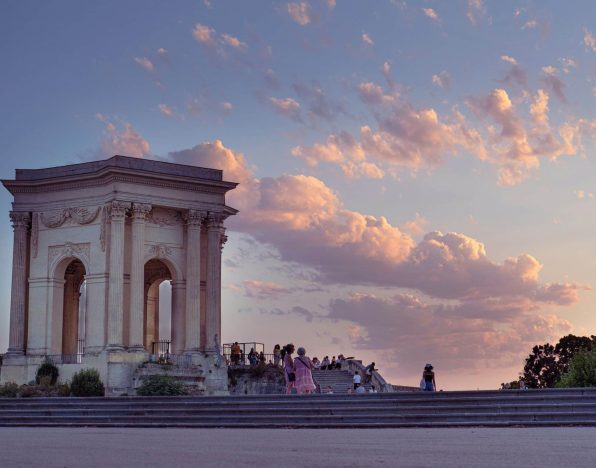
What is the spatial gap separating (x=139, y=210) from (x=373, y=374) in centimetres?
1481

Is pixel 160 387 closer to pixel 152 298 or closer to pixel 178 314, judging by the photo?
pixel 178 314

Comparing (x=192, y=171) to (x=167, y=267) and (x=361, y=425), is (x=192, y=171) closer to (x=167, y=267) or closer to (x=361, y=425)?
(x=167, y=267)

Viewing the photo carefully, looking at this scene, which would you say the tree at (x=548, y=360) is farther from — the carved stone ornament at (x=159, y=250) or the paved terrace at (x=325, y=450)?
the paved terrace at (x=325, y=450)

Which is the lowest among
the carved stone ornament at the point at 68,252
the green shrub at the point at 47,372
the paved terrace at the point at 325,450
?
the paved terrace at the point at 325,450

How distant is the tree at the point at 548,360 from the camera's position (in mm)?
77312

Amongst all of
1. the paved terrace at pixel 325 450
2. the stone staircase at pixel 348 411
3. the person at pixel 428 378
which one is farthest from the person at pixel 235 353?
the paved terrace at pixel 325 450

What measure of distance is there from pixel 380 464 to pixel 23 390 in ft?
119

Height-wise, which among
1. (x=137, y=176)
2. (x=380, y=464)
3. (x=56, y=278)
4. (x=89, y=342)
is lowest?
(x=380, y=464)

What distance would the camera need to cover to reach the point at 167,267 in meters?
56.0

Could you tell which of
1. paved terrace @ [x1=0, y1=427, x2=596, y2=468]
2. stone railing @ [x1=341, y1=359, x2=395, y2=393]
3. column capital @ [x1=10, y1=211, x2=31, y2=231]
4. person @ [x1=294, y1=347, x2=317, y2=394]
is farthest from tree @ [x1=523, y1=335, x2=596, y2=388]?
paved terrace @ [x1=0, y1=427, x2=596, y2=468]

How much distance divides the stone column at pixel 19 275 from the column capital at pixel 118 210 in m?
5.63

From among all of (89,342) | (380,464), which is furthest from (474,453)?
(89,342)

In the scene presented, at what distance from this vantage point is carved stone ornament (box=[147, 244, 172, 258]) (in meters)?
51.8

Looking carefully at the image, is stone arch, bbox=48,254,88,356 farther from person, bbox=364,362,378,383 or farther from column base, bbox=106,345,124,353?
person, bbox=364,362,378,383
